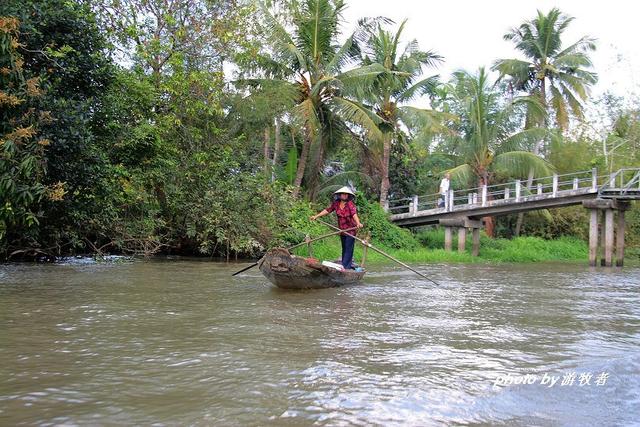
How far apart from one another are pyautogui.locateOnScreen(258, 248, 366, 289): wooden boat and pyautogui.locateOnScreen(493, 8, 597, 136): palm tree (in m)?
19.9

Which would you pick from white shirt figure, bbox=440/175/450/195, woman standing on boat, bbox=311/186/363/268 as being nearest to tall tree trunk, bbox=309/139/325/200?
white shirt figure, bbox=440/175/450/195

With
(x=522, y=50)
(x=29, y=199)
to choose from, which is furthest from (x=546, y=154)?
(x=29, y=199)

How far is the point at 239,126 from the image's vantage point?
59.7ft

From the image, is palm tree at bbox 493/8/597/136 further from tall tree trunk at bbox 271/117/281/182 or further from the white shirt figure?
tall tree trunk at bbox 271/117/281/182

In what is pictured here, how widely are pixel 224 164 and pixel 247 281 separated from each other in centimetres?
588

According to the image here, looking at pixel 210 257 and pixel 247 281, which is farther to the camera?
pixel 210 257

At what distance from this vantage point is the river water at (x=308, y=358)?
3.44 meters

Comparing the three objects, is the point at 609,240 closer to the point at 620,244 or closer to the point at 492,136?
the point at 620,244

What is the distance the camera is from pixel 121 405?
346cm

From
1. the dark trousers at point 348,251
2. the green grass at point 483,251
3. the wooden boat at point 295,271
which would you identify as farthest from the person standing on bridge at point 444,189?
the wooden boat at point 295,271

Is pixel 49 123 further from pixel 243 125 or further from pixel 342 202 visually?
pixel 243 125

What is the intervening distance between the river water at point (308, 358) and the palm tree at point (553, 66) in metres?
20.2

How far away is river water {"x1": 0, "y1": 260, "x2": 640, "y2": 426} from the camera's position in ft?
11.3

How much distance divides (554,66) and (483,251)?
9.92 meters
